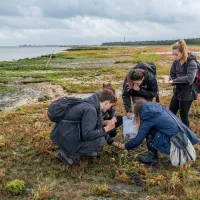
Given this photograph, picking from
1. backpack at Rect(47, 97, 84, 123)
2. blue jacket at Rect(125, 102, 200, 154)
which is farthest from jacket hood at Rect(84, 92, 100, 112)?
blue jacket at Rect(125, 102, 200, 154)

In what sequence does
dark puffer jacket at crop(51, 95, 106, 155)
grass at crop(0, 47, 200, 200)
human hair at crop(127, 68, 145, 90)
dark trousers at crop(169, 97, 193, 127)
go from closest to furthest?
grass at crop(0, 47, 200, 200) < dark puffer jacket at crop(51, 95, 106, 155) < human hair at crop(127, 68, 145, 90) < dark trousers at crop(169, 97, 193, 127)

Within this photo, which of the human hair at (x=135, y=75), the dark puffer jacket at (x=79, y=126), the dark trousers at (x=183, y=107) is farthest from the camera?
the dark trousers at (x=183, y=107)

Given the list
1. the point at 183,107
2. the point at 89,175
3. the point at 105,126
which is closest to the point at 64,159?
the point at 89,175

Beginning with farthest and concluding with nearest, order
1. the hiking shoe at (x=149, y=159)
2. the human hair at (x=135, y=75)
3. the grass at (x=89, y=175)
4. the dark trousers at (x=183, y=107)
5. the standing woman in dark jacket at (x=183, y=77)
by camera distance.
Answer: the dark trousers at (x=183, y=107) → the standing woman in dark jacket at (x=183, y=77) → the human hair at (x=135, y=75) → the hiking shoe at (x=149, y=159) → the grass at (x=89, y=175)

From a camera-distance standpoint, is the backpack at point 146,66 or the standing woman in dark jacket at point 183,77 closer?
the standing woman in dark jacket at point 183,77

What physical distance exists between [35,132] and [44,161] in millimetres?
1912

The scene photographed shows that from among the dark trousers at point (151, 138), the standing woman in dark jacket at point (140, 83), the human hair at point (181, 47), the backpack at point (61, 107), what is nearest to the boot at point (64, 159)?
the backpack at point (61, 107)

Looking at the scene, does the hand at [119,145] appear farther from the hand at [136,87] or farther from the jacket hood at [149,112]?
the hand at [136,87]

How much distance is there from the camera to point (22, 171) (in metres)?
5.71

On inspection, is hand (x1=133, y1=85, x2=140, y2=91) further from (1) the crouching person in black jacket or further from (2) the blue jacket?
(1) the crouching person in black jacket

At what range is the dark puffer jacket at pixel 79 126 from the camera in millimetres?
5246

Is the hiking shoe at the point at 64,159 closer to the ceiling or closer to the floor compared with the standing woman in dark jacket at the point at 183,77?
closer to the floor

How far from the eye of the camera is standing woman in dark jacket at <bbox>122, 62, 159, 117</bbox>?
20.2ft

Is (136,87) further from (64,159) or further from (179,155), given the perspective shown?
(64,159)
